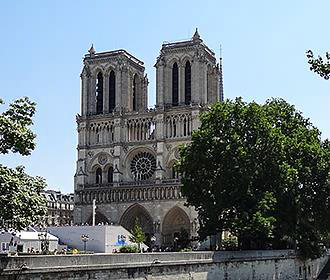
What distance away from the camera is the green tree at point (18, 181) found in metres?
23.6

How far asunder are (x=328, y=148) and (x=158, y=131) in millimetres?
36143

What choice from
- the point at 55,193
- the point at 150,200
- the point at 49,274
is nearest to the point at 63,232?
the point at 150,200

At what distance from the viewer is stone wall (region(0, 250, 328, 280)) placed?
2373 cm

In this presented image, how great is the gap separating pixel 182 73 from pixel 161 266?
187ft

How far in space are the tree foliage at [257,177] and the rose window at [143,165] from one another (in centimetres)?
3568

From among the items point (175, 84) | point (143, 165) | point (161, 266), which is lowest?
point (161, 266)

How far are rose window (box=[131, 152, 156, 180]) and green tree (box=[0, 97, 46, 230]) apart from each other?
2366 inches

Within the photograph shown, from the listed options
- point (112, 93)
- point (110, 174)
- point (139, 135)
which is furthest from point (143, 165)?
point (112, 93)

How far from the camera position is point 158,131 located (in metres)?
84.9

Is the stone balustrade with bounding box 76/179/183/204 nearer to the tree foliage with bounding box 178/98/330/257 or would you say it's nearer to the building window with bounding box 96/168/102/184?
the building window with bounding box 96/168/102/184

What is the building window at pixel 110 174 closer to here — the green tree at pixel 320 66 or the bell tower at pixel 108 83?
the bell tower at pixel 108 83

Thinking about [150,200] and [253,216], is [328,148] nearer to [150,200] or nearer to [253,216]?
[253,216]

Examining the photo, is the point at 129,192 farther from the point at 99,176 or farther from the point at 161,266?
the point at 161,266

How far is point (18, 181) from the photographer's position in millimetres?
24125
